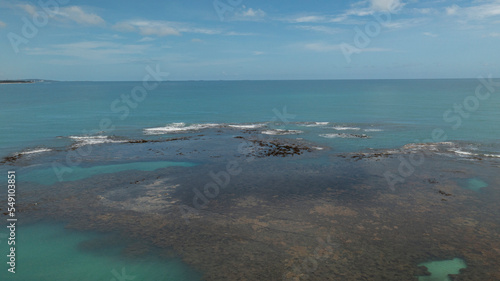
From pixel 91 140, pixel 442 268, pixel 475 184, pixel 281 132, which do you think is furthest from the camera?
pixel 281 132

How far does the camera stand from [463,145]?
140 feet

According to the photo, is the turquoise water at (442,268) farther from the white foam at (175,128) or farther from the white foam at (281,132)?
the white foam at (175,128)

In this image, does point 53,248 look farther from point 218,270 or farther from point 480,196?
point 480,196

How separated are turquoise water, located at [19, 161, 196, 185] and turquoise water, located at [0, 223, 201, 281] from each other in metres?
10.9

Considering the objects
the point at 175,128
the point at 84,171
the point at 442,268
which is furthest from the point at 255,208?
the point at 175,128

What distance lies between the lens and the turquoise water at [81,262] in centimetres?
1659

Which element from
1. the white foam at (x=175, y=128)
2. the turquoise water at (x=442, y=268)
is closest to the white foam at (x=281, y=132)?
the white foam at (x=175, y=128)

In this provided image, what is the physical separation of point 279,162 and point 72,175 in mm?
21332

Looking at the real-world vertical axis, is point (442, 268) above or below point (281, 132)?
below

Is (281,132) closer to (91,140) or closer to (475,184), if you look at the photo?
(91,140)

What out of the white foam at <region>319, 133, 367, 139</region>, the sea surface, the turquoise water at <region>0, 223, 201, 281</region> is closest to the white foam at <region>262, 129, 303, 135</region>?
the white foam at <region>319, 133, 367, 139</region>

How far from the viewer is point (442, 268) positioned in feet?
54.9

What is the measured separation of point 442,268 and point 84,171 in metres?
31.6

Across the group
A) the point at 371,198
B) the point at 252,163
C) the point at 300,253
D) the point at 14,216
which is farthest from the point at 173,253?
the point at 252,163
